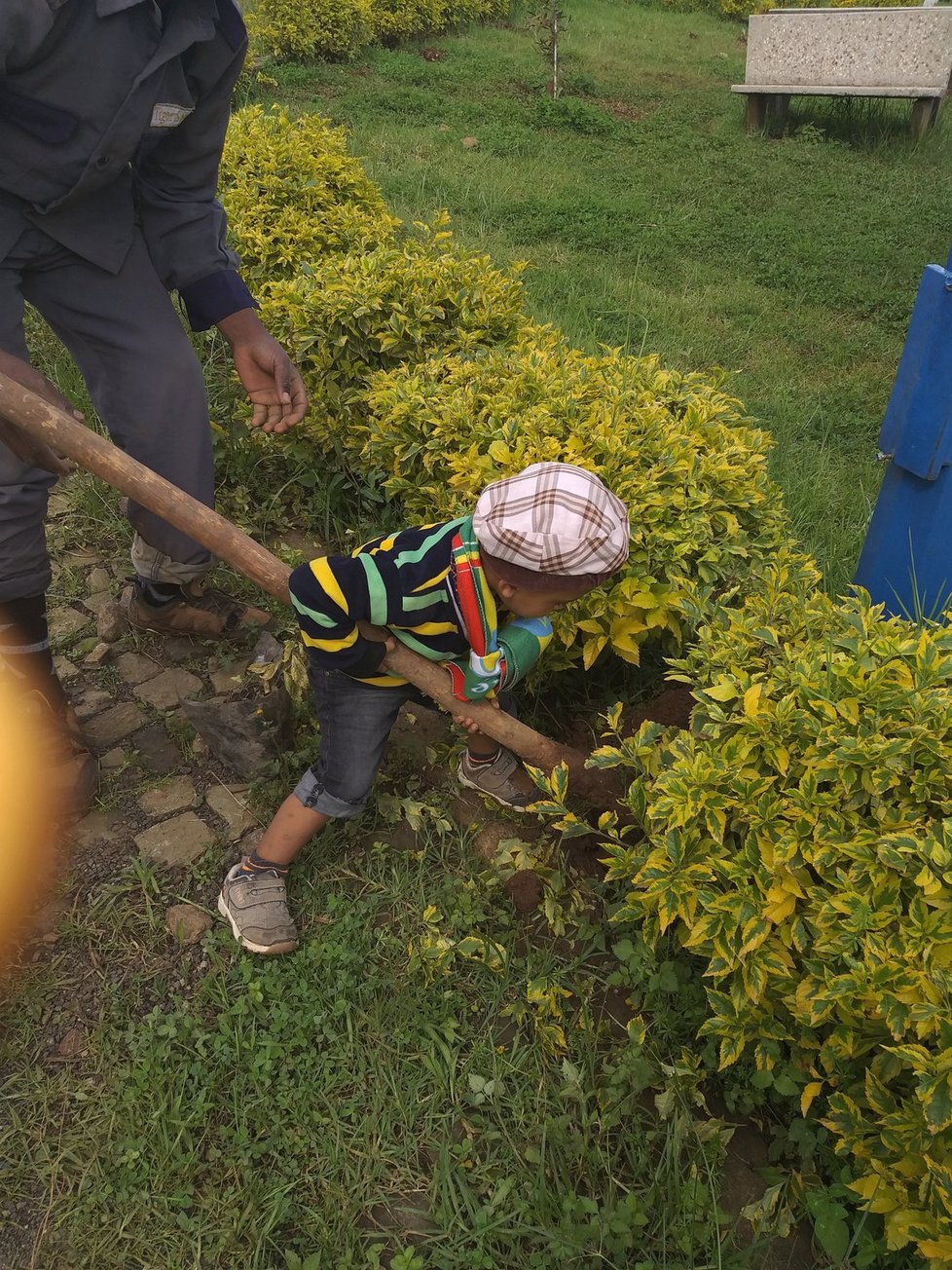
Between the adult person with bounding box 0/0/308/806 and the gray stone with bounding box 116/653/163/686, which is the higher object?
the adult person with bounding box 0/0/308/806

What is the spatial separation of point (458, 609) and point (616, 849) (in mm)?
636

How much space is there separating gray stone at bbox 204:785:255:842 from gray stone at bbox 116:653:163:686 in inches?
24.0

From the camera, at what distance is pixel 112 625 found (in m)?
3.39

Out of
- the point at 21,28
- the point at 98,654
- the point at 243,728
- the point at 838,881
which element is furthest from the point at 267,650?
the point at 838,881

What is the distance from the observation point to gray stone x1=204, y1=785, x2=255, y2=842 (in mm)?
2729

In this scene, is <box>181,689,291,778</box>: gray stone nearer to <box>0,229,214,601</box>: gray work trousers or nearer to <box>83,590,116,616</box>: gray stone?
<box>0,229,214,601</box>: gray work trousers

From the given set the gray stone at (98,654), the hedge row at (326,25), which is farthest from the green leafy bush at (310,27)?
the gray stone at (98,654)

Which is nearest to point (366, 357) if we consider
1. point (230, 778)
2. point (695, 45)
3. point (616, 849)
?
point (230, 778)

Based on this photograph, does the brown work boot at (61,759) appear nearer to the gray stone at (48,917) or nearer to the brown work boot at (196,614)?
the gray stone at (48,917)

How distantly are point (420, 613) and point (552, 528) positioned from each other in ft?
1.30

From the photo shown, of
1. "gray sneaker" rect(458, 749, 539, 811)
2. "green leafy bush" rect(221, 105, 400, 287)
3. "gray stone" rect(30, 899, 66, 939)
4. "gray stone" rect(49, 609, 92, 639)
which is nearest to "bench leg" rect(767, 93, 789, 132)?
"green leafy bush" rect(221, 105, 400, 287)

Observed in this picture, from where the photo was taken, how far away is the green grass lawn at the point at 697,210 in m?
5.23

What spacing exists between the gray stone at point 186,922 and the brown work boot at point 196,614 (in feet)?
3.58

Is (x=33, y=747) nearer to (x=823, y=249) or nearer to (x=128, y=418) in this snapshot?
(x=128, y=418)
